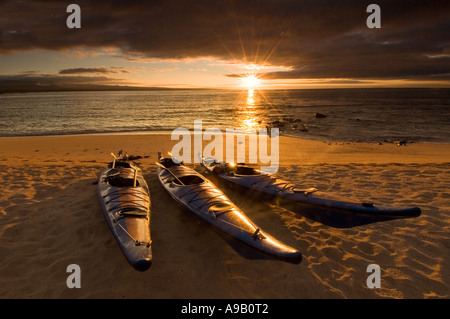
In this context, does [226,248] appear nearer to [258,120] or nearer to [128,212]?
[128,212]

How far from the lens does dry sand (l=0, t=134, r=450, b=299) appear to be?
4359 mm

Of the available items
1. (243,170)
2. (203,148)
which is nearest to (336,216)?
(243,170)

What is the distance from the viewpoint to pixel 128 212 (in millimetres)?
5676

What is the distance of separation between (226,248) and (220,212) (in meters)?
0.76

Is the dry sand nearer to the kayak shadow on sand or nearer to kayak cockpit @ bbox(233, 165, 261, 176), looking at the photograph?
the kayak shadow on sand

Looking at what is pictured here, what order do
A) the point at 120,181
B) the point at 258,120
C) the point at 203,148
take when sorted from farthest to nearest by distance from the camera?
1. the point at 258,120
2. the point at 203,148
3. the point at 120,181

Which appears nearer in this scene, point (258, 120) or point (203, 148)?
point (203, 148)

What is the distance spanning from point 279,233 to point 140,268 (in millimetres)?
3283

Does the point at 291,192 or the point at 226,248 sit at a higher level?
the point at 291,192

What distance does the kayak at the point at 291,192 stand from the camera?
17.9ft

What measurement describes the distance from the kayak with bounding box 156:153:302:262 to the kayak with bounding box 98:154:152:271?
0.92 metres

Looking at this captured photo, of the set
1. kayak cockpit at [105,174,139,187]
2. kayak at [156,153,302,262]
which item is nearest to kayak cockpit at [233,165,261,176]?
kayak at [156,153,302,262]

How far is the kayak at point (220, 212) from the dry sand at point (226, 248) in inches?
9.1
